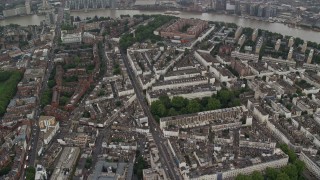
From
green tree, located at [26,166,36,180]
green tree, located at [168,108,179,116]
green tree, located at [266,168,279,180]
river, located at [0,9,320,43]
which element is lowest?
green tree, located at [26,166,36,180]

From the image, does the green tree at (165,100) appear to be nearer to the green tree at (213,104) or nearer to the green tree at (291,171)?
the green tree at (213,104)

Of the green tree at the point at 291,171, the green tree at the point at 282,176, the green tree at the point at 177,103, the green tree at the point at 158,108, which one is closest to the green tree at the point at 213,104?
the green tree at the point at 177,103

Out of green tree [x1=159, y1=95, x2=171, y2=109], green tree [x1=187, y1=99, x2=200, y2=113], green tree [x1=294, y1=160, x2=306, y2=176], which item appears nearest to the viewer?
green tree [x1=294, y1=160, x2=306, y2=176]

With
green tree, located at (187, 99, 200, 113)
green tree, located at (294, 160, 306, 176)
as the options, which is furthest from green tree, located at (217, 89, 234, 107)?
green tree, located at (294, 160, 306, 176)

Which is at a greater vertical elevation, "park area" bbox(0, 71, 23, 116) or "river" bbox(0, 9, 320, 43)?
"river" bbox(0, 9, 320, 43)

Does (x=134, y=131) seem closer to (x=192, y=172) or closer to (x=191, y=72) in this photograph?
(x=192, y=172)

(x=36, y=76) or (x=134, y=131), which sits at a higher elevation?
(x=36, y=76)

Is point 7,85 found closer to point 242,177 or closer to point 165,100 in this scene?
point 165,100

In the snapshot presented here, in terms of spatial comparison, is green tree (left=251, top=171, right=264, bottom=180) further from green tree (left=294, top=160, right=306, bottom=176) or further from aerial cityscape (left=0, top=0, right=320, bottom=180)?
green tree (left=294, top=160, right=306, bottom=176)

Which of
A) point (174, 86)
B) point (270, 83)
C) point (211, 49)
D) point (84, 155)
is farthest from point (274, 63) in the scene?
point (84, 155)
